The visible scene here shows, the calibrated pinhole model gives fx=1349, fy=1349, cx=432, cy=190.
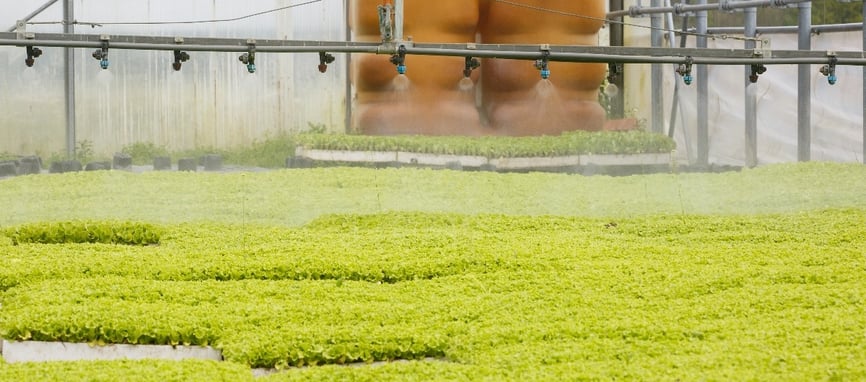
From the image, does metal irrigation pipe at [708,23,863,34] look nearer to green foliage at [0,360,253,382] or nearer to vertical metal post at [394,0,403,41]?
vertical metal post at [394,0,403,41]

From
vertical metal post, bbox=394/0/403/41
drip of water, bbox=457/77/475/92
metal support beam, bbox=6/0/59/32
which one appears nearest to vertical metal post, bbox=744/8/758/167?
drip of water, bbox=457/77/475/92

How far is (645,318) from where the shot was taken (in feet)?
22.7

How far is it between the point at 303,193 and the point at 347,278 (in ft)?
12.6

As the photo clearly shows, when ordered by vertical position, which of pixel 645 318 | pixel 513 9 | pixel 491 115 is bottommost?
pixel 645 318

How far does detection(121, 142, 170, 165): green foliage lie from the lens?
1226cm

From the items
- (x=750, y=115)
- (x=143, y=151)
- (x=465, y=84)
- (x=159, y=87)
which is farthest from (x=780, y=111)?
(x=143, y=151)

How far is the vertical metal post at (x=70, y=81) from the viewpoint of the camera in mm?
12016

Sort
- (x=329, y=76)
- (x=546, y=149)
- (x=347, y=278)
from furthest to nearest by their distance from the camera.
A: (x=546, y=149), (x=329, y=76), (x=347, y=278)

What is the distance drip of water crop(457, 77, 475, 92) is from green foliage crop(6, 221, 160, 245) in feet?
14.2

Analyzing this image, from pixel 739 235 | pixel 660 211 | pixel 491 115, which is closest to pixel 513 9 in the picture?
pixel 491 115

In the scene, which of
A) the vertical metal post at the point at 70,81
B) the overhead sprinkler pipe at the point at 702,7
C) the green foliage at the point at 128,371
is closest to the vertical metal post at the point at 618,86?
the overhead sprinkler pipe at the point at 702,7

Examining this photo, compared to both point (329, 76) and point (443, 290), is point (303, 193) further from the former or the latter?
point (443, 290)

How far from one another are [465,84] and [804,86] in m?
3.57

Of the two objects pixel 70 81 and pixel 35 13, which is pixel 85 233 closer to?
pixel 35 13
